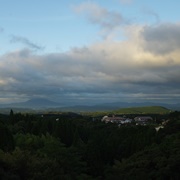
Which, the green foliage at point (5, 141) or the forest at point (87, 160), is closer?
the forest at point (87, 160)

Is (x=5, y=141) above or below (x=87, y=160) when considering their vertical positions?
above

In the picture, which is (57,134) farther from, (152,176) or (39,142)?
(152,176)

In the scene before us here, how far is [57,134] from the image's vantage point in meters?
66.0

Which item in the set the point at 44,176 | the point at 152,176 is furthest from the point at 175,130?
the point at 44,176

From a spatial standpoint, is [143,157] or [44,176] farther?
[143,157]

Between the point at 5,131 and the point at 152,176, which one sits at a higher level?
the point at 5,131

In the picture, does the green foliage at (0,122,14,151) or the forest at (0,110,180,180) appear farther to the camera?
the green foliage at (0,122,14,151)

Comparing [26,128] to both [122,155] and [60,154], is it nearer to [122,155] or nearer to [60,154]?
[122,155]

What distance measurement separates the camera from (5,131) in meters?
46.7

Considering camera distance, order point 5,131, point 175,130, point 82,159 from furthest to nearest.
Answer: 1. point 175,130
2. point 5,131
3. point 82,159

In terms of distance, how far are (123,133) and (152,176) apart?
3946 cm

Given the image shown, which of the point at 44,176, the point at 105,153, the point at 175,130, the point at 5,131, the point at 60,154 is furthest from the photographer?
the point at 175,130

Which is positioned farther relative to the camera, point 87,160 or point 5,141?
point 5,141

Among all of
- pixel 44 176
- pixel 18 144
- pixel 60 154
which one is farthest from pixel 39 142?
pixel 44 176
